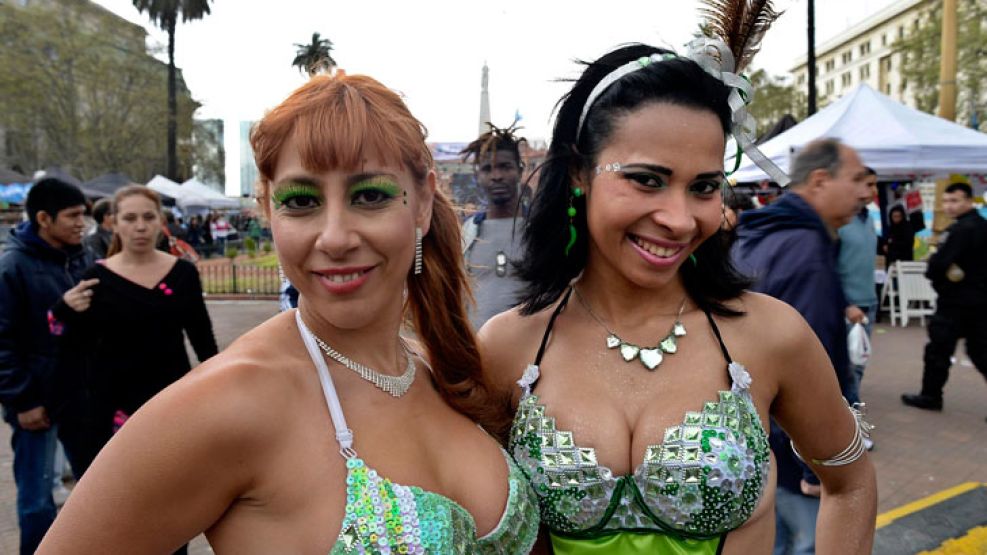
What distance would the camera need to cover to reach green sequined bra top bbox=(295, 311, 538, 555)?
1147 mm

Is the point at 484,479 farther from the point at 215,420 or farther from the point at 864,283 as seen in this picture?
the point at 864,283

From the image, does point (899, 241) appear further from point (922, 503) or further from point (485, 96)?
point (485, 96)

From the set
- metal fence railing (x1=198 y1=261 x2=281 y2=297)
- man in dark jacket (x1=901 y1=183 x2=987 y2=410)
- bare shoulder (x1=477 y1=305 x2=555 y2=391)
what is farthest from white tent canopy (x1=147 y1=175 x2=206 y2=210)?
bare shoulder (x1=477 y1=305 x2=555 y2=391)

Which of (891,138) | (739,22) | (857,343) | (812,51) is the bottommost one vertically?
(857,343)

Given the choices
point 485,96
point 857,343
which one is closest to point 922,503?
point 857,343

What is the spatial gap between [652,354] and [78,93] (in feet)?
99.2

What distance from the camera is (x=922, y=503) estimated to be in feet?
14.1

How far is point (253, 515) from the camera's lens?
1.15 m

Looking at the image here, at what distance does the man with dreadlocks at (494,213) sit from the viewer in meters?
3.82

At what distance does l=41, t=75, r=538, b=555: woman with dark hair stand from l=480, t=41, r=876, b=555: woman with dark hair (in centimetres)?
22

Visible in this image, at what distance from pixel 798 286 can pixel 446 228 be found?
1.93 meters

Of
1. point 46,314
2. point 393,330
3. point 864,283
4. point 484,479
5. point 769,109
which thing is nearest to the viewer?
point 484,479

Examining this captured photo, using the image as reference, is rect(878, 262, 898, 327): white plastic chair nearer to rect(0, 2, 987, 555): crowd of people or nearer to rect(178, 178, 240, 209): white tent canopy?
rect(0, 2, 987, 555): crowd of people

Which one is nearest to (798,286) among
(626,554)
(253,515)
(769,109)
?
(626,554)
